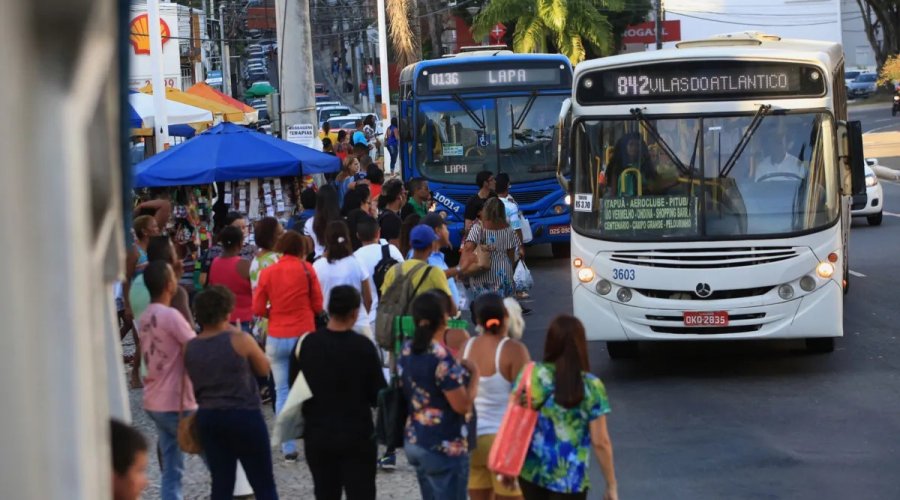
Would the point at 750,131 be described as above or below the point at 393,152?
above

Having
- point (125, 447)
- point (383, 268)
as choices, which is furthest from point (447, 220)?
point (125, 447)

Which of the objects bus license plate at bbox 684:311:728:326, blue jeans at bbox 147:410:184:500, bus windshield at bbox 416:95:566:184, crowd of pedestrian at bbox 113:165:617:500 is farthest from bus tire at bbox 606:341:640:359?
bus windshield at bbox 416:95:566:184

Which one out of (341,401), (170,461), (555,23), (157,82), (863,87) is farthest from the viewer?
(863,87)

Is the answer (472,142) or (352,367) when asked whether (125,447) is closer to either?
(352,367)

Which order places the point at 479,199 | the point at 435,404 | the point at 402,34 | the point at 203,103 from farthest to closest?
the point at 402,34 < the point at 203,103 < the point at 479,199 < the point at 435,404

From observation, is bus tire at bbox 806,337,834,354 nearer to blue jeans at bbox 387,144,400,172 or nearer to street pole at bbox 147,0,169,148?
street pole at bbox 147,0,169,148

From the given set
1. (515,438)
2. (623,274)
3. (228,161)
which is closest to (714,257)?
(623,274)

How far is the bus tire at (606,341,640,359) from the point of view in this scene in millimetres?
12734

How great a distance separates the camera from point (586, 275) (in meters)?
11.8

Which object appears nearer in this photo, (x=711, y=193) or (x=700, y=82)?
(x=711, y=193)

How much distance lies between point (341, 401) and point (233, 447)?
0.75m

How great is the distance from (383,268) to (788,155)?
4.06 m

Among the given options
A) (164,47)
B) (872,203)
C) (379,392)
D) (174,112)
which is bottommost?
(872,203)

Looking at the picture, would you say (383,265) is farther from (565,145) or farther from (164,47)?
(164,47)
